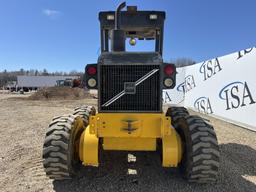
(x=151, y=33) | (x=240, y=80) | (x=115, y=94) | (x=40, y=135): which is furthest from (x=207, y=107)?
(x=115, y=94)

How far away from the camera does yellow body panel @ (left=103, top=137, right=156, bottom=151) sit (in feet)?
16.4

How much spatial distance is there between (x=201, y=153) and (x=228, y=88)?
339 inches

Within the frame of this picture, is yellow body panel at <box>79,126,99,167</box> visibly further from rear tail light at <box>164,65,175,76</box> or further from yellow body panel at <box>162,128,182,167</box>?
rear tail light at <box>164,65,175,76</box>

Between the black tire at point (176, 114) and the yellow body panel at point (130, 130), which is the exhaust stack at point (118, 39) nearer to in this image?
the yellow body panel at point (130, 130)

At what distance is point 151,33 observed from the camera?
19.9ft

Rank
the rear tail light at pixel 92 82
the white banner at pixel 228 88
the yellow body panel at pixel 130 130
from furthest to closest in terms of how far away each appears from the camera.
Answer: the white banner at pixel 228 88 → the rear tail light at pixel 92 82 → the yellow body panel at pixel 130 130

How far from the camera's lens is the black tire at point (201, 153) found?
4.82 metres

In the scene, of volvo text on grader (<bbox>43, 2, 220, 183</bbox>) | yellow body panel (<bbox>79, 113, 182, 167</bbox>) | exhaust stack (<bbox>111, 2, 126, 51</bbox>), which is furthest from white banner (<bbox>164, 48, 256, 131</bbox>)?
exhaust stack (<bbox>111, 2, 126, 51</bbox>)

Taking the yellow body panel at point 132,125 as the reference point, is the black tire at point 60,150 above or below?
Result: below

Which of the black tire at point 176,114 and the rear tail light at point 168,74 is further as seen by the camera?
the black tire at point 176,114

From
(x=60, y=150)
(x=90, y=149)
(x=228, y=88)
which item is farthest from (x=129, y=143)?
(x=228, y=88)

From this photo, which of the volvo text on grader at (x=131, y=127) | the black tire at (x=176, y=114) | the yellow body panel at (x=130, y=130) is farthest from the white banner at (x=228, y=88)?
the yellow body panel at (x=130, y=130)

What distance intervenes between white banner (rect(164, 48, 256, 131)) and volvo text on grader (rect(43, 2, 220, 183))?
6459mm

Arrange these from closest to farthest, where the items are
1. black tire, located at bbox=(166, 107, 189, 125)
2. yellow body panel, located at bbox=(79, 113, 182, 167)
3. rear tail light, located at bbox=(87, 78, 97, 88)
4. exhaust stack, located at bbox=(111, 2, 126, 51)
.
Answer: yellow body panel, located at bbox=(79, 113, 182, 167), rear tail light, located at bbox=(87, 78, 97, 88), exhaust stack, located at bbox=(111, 2, 126, 51), black tire, located at bbox=(166, 107, 189, 125)
